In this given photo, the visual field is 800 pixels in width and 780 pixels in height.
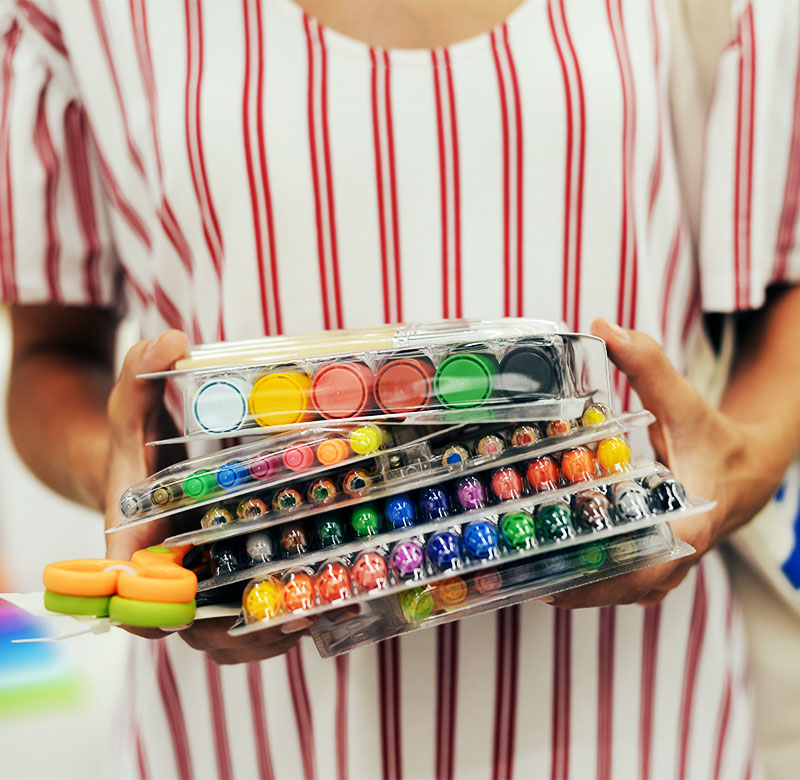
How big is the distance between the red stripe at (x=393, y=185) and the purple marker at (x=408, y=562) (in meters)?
0.18

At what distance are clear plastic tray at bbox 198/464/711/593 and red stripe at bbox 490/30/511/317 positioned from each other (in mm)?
163

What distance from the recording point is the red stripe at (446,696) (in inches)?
18.1

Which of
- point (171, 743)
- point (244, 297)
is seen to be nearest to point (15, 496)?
Result: point (171, 743)

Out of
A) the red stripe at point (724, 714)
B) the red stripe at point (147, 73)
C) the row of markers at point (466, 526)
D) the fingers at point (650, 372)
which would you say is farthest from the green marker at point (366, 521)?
the red stripe at point (724, 714)

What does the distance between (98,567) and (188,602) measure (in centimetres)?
4

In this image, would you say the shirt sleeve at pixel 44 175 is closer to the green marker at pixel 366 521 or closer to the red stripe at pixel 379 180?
the red stripe at pixel 379 180

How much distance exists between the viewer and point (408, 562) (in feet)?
0.94

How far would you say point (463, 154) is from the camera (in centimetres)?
42

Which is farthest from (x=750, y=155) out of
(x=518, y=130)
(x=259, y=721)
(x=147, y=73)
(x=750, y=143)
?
(x=259, y=721)

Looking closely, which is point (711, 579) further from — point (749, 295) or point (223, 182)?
point (223, 182)

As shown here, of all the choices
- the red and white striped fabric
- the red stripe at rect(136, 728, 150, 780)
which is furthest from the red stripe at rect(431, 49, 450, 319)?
the red stripe at rect(136, 728, 150, 780)

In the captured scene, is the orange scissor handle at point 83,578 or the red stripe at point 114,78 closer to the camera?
the orange scissor handle at point 83,578

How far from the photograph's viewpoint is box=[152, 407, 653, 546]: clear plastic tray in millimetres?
292

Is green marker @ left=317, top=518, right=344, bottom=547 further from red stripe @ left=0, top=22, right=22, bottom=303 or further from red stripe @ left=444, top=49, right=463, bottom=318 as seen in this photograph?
red stripe @ left=0, top=22, right=22, bottom=303
